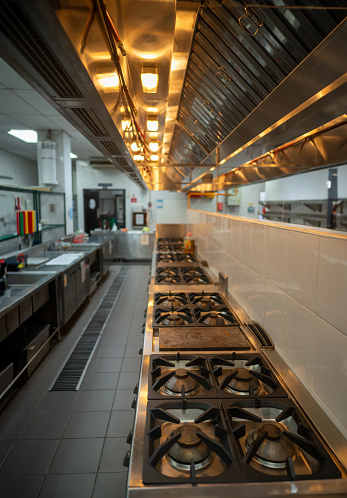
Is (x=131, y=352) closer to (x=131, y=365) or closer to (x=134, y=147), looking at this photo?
(x=131, y=365)

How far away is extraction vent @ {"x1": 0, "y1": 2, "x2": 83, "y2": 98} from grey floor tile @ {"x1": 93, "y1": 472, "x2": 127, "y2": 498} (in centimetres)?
200

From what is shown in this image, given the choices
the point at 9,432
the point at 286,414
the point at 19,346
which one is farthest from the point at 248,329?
the point at 19,346

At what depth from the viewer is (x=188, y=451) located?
0.99 m

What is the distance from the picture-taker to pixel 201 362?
4.94 feet

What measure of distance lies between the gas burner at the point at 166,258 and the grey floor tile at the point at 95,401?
66.2 inches

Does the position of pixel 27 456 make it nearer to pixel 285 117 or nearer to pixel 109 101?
pixel 109 101

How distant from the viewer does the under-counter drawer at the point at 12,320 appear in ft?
8.48

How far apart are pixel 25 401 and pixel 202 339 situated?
1834mm

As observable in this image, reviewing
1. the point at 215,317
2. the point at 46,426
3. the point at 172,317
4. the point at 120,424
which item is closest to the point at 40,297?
the point at 46,426

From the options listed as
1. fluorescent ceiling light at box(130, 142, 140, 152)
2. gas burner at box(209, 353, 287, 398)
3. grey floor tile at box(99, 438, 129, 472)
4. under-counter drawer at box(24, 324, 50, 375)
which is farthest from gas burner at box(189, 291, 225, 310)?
under-counter drawer at box(24, 324, 50, 375)

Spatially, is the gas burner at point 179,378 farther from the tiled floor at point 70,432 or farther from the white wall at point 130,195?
the white wall at point 130,195

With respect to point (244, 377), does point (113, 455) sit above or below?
below

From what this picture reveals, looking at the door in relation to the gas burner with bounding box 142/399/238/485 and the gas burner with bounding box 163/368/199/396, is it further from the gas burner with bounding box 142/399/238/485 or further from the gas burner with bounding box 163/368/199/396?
the gas burner with bounding box 142/399/238/485

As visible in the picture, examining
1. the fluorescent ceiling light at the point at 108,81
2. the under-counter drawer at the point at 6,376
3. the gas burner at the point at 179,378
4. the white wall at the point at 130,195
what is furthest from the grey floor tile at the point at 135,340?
the white wall at the point at 130,195
